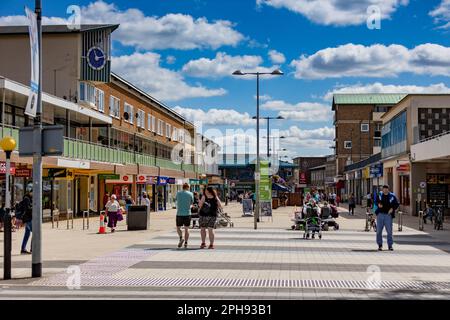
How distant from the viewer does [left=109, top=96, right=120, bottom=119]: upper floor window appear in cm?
4755

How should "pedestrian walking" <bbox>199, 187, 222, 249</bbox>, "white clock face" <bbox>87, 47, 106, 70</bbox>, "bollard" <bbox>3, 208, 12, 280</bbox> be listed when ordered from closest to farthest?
"bollard" <bbox>3, 208, 12, 280</bbox>, "pedestrian walking" <bbox>199, 187, 222, 249</bbox>, "white clock face" <bbox>87, 47, 106, 70</bbox>

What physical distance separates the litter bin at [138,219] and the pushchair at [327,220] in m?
6.82

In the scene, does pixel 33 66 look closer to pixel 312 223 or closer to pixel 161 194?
pixel 312 223

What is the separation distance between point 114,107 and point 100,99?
393 cm

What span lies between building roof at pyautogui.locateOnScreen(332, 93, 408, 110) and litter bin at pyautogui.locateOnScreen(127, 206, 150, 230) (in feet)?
251

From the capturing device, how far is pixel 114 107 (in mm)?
48875

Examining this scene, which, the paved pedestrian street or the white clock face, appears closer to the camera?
the paved pedestrian street

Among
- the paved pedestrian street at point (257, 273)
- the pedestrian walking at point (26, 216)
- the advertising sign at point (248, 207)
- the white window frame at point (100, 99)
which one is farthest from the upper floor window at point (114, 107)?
the pedestrian walking at point (26, 216)

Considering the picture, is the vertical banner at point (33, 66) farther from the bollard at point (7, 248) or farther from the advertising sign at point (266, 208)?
the advertising sign at point (266, 208)

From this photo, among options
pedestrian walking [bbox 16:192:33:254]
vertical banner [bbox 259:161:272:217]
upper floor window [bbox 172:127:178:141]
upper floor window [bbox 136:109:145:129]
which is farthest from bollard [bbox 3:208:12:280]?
upper floor window [bbox 172:127:178:141]

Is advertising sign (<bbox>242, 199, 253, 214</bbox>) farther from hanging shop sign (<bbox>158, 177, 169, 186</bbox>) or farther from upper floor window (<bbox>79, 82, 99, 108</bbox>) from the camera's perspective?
hanging shop sign (<bbox>158, 177, 169, 186</bbox>)

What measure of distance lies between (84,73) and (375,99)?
66265 mm

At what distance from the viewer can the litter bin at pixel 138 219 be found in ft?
81.8
